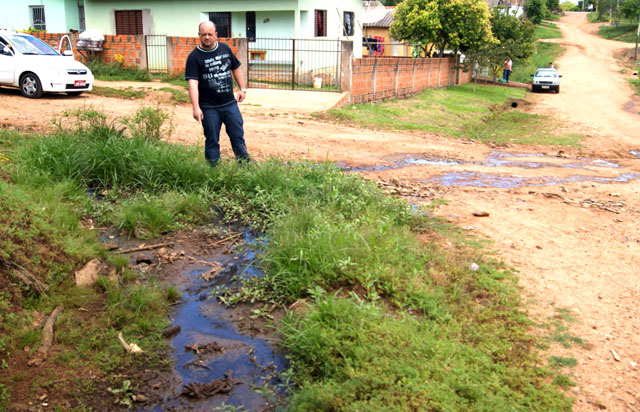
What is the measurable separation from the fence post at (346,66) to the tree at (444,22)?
1216 cm

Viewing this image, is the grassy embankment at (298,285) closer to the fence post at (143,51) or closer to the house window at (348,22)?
the fence post at (143,51)

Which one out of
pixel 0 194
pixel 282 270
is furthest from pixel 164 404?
pixel 0 194

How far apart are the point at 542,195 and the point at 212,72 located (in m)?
4.58

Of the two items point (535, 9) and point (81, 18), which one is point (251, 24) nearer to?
point (81, 18)

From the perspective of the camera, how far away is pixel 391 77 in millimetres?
20328

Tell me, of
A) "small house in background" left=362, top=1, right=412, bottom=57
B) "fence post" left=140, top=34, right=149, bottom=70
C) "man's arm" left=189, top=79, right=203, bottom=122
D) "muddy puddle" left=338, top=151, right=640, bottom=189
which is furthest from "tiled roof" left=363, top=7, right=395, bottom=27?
"man's arm" left=189, top=79, right=203, bottom=122

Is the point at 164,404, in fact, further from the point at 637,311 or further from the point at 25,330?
the point at 637,311

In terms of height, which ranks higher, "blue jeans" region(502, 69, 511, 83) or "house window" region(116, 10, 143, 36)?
"house window" region(116, 10, 143, 36)

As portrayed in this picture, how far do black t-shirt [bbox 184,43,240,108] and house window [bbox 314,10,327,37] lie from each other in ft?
59.2

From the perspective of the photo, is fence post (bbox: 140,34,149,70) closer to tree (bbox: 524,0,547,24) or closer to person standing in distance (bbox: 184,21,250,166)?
person standing in distance (bbox: 184,21,250,166)

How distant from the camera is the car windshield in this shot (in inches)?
563

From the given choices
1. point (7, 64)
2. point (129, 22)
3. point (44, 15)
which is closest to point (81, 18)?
point (44, 15)

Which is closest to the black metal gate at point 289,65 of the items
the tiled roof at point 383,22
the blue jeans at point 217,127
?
the blue jeans at point 217,127

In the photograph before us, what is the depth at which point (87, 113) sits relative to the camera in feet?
23.0
